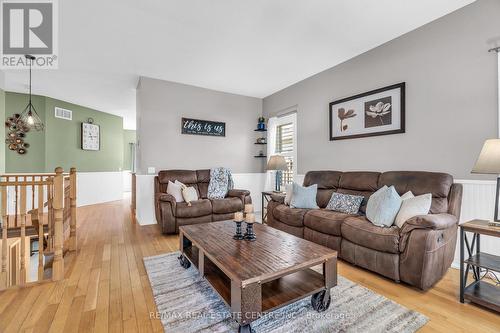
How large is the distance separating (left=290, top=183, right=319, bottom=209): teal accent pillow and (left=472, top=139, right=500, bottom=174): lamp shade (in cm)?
170

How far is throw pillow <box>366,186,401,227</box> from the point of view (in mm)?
2262

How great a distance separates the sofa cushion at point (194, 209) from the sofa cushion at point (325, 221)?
1563mm

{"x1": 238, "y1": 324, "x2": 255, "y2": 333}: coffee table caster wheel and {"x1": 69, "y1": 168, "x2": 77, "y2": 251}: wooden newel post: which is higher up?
{"x1": 69, "y1": 168, "x2": 77, "y2": 251}: wooden newel post

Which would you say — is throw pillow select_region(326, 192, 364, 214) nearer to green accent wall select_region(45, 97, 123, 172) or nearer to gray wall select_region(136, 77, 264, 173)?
gray wall select_region(136, 77, 264, 173)

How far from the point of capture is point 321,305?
1.69 m

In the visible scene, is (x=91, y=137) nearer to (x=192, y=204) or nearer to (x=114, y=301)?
(x=192, y=204)

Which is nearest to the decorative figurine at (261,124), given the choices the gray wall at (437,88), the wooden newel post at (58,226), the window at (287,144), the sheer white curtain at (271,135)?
the sheer white curtain at (271,135)

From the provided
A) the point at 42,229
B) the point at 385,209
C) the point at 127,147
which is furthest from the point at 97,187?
the point at 385,209

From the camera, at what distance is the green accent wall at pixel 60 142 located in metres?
4.96

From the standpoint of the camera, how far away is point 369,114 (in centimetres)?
320

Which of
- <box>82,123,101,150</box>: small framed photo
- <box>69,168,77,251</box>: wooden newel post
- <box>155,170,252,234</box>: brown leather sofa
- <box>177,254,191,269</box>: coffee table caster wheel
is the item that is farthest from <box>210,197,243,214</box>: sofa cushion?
<box>82,123,101,150</box>: small framed photo

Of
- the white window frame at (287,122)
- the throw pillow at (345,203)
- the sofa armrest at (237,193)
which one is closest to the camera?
the throw pillow at (345,203)

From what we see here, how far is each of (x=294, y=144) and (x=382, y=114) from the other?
1720 millimetres

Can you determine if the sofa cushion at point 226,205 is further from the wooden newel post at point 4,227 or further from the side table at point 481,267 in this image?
the side table at point 481,267
